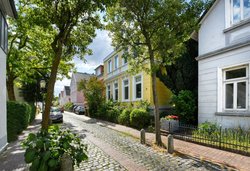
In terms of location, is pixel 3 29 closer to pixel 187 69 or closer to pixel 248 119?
pixel 187 69

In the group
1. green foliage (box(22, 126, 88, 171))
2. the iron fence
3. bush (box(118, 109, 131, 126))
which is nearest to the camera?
green foliage (box(22, 126, 88, 171))

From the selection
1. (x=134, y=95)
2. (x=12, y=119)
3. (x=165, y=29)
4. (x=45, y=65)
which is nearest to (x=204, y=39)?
(x=165, y=29)

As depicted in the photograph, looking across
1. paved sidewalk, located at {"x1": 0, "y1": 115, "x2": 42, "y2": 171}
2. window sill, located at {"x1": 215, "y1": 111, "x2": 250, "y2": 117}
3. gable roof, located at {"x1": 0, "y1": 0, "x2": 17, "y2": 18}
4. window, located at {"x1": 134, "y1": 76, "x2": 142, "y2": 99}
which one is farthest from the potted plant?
gable roof, located at {"x1": 0, "y1": 0, "x2": 17, "y2": 18}

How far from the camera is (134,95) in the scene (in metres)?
20.5

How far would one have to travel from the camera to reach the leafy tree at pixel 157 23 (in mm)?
9227

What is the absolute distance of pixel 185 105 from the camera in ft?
41.8

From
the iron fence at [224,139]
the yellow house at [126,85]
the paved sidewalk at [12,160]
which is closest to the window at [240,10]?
the iron fence at [224,139]

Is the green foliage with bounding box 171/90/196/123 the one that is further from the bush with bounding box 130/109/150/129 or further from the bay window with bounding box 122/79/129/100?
the bay window with bounding box 122/79/129/100

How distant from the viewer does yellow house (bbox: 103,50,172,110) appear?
17956mm

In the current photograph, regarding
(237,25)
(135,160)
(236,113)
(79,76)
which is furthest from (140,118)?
(79,76)

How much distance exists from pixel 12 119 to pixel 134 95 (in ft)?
36.6

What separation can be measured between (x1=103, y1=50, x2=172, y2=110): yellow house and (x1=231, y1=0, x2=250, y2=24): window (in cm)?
658

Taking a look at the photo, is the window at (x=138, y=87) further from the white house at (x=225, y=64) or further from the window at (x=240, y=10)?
the window at (x=240, y=10)

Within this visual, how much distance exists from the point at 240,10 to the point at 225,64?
2502mm
